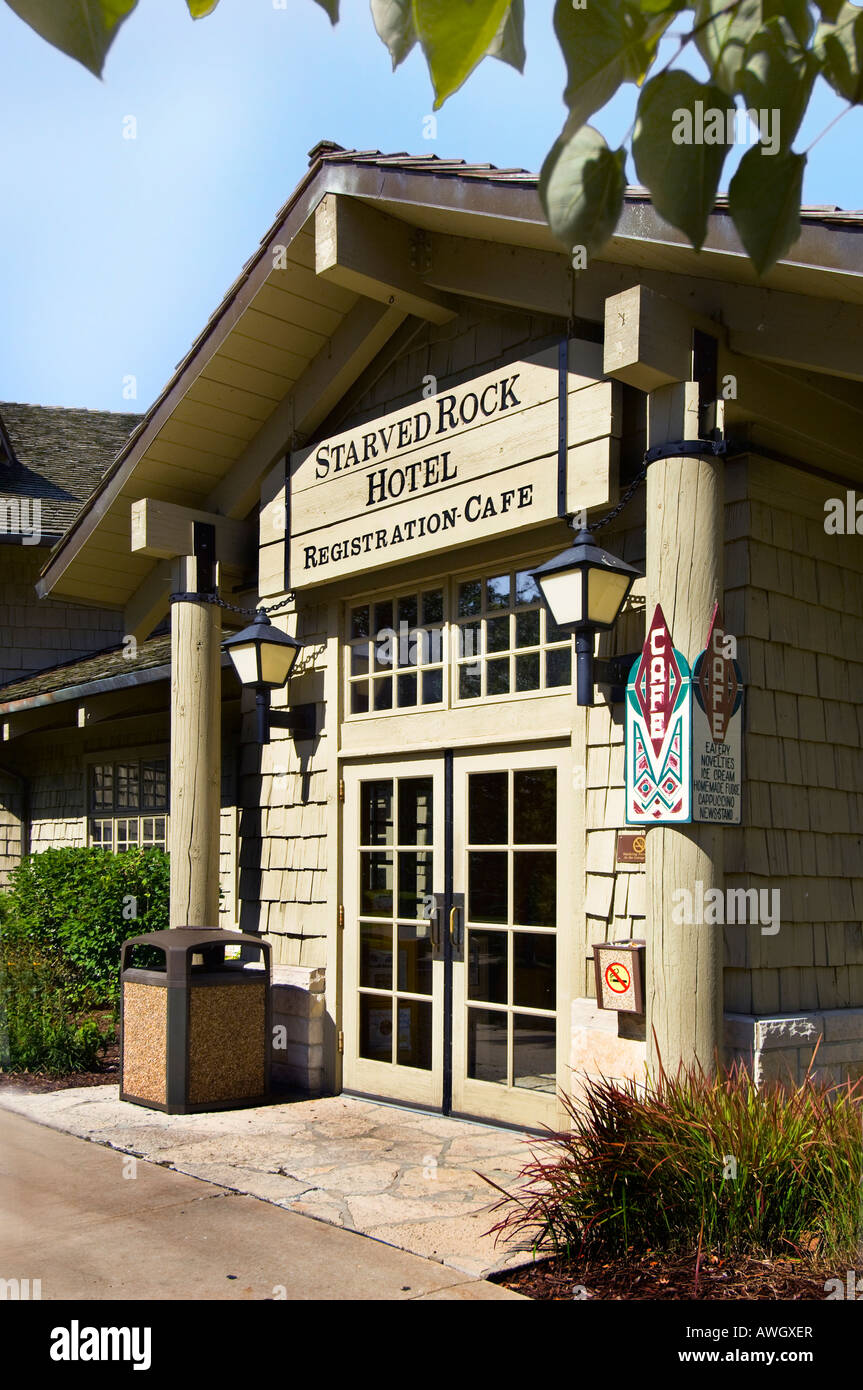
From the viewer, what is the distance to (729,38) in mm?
1743

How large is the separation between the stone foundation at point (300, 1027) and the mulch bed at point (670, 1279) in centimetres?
374

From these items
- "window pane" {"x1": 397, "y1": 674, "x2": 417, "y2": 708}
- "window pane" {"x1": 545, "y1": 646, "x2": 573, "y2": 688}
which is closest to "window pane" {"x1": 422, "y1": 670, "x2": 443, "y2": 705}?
"window pane" {"x1": 397, "y1": 674, "x2": 417, "y2": 708}

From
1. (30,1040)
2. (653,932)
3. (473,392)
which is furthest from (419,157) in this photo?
(30,1040)

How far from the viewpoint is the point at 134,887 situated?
10664 millimetres

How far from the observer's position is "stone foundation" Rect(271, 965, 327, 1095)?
27.1 feet

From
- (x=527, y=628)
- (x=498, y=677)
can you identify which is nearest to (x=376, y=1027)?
(x=498, y=677)

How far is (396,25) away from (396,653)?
6386mm

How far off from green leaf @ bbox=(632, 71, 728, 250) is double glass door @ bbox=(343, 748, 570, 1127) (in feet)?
17.8

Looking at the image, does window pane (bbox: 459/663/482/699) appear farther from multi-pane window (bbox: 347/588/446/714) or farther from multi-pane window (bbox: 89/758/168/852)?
multi-pane window (bbox: 89/758/168/852)

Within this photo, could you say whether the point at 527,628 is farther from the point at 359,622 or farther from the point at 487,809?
the point at 359,622

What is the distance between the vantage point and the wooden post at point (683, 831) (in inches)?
212

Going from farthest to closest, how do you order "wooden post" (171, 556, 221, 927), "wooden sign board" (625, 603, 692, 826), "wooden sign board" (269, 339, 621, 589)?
"wooden post" (171, 556, 221, 927)
"wooden sign board" (269, 339, 621, 589)
"wooden sign board" (625, 603, 692, 826)

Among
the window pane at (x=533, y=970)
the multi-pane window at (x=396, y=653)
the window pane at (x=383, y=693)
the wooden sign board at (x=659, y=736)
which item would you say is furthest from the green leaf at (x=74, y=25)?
the window pane at (x=383, y=693)
